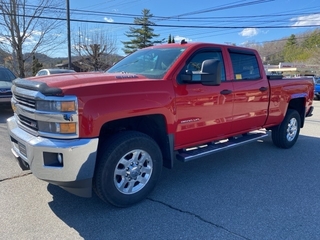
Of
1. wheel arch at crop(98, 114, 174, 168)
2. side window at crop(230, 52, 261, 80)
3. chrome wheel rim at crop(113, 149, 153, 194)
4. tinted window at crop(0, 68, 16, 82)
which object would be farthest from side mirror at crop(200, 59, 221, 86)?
tinted window at crop(0, 68, 16, 82)

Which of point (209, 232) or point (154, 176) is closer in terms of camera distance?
point (209, 232)

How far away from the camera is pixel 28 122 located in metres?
3.01

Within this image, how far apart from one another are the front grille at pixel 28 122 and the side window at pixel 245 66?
9.90 feet

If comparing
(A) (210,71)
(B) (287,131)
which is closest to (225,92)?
(A) (210,71)

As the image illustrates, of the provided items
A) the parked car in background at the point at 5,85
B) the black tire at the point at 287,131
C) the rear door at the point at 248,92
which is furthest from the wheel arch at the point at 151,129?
the parked car in background at the point at 5,85

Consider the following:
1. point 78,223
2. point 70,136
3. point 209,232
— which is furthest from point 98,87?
point 209,232

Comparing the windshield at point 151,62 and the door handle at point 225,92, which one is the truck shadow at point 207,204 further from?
the windshield at point 151,62

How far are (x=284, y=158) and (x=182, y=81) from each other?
2990 millimetres

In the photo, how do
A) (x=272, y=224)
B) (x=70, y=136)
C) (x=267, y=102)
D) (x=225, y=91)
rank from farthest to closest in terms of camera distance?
(x=267, y=102)
(x=225, y=91)
(x=272, y=224)
(x=70, y=136)

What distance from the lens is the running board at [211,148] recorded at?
12.1ft

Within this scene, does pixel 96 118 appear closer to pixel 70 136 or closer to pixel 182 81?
pixel 70 136

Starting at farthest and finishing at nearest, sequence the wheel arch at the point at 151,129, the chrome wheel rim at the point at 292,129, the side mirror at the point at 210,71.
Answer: the chrome wheel rim at the point at 292,129 < the side mirror at the point at 210,71 < the wheel arch at the point at 151,129

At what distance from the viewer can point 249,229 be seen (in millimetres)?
2789

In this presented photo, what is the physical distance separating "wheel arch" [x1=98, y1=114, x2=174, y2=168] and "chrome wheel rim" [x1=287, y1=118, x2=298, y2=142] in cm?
349
